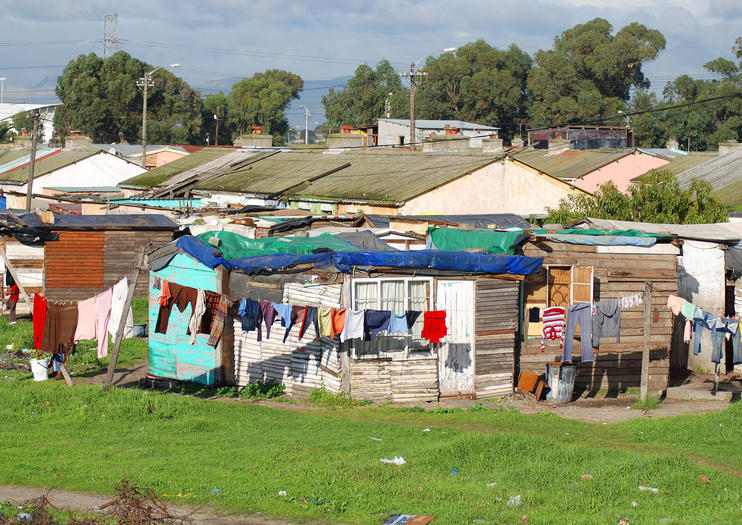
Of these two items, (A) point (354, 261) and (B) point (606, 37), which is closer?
(A) point (354, 261)

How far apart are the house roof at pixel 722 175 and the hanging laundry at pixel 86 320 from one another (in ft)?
83.5

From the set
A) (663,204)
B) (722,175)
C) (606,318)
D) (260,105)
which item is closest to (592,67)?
(260,105)

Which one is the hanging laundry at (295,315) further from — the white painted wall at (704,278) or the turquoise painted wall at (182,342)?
the white painted wall at (704,278)

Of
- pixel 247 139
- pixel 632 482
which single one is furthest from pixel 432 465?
pixel 247 139

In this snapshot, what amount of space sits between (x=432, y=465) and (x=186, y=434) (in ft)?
14.5

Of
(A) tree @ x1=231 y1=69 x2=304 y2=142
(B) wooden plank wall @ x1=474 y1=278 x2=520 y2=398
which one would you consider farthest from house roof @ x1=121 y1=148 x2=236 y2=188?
(A) tree @ x1=231 y1=69 x2=304 y2=142

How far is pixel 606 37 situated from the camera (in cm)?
9212

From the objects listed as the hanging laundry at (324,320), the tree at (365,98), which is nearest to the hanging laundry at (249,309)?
the hanging laundry at (324,320)

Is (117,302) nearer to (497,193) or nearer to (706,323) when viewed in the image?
(706,323)

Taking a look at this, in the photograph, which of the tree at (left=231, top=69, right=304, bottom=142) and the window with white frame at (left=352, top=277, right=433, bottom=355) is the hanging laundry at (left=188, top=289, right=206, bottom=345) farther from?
the tree at (left=231, top=69, right=304, bottom=142)

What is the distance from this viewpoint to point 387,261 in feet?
54.0

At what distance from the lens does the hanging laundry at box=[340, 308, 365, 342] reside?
1578 centimetres

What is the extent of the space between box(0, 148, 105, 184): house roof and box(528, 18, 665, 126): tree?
160 feet

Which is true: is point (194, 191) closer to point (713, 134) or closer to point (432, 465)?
point (432, 465)
